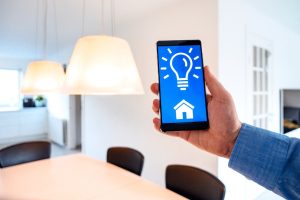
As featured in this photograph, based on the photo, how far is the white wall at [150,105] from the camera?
1944 millimetres

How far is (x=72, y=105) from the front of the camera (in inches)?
188

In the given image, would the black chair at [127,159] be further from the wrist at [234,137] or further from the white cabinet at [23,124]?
the white cabinet at [23,124]

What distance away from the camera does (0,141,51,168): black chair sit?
6.53 feet

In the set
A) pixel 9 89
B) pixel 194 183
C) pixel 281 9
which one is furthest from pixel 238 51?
pixel 9 89

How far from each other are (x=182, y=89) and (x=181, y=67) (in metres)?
0.08

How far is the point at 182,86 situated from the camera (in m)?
0.68

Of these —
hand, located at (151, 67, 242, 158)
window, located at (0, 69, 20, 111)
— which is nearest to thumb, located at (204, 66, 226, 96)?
hand, located at (151, 67, 242, 158)

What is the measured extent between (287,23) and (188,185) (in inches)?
119

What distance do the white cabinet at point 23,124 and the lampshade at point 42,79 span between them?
14.7 ft

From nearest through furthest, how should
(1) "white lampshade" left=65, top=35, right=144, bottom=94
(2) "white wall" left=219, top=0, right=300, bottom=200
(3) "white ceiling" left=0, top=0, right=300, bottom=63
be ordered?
(1) "white lampshade" left=65, top=35, right=144, bottom=94
(2) "white wall" left=219, top=0, right=300, bottom=200
(3) "white ceiling" left=0, top=0, right=300, bottom=63

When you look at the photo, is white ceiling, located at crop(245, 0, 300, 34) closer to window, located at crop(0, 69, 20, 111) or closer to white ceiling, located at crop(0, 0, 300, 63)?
white ceiling, located at crop(0, 0, 300, 63)

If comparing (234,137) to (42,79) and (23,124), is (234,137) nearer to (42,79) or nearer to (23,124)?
(42,79)

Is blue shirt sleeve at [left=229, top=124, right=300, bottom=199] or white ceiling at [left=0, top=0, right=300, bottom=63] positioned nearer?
blue shirt sleeve at [left=229, top=124, right=300, bottom=199]

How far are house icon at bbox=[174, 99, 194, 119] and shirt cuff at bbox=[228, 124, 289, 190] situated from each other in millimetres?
191
